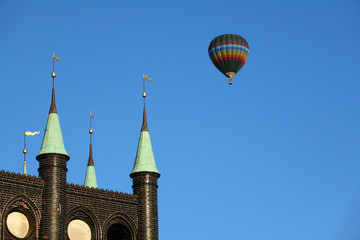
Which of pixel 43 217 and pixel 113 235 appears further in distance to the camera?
pixel 113 235

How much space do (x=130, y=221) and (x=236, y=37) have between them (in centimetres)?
2554

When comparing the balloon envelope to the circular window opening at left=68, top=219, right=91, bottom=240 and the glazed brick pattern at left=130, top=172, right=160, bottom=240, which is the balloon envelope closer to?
the glazed brick pattern at left=130, top=172, right=160, bottom=240

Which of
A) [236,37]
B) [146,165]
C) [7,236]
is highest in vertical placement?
[236,37]

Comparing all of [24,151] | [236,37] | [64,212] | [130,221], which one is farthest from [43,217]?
[236,37]

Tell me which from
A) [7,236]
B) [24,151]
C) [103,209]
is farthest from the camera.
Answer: [24,151]

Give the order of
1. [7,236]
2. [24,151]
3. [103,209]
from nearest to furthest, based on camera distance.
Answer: [7,236]
[103,209]
[24,151]

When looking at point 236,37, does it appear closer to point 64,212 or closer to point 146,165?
point 146,165

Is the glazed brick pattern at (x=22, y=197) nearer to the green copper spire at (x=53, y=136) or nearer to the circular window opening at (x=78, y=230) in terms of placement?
the green copper spire at (x=53, y=136)

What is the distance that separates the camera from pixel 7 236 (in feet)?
278

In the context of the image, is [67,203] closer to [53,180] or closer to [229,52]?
[53,180]

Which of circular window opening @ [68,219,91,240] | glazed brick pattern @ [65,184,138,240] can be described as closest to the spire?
glazed brick pattern @ [65,184,138,240]

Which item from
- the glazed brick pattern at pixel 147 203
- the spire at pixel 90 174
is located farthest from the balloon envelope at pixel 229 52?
the glazed brick pattern at pixel 147 203

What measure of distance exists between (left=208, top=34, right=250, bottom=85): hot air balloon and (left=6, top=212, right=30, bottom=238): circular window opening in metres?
30.9

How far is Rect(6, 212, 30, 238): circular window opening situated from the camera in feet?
280
